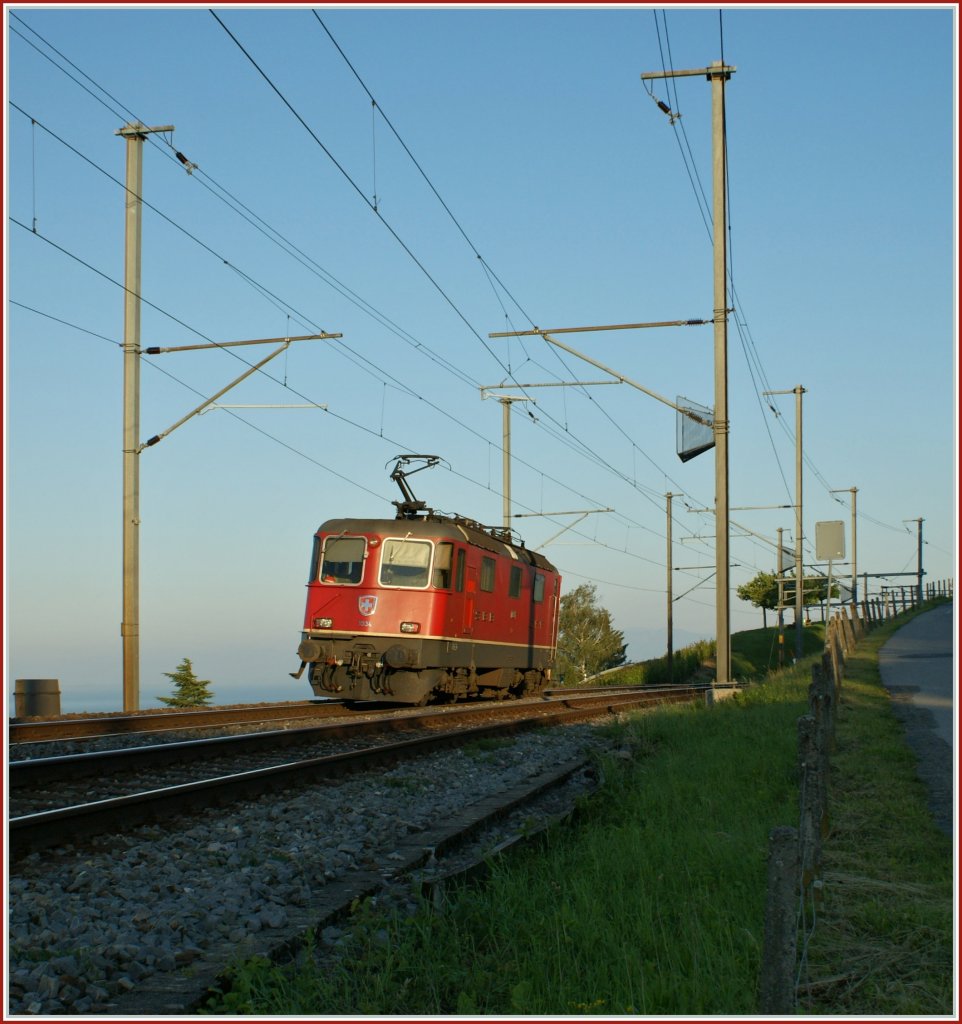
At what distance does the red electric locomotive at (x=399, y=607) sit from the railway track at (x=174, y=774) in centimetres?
383

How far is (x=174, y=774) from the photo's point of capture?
10.9 meters

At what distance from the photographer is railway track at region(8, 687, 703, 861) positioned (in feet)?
25.3

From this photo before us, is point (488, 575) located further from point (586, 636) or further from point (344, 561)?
point (586, 636)

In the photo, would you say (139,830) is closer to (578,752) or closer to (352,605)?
(578,752)

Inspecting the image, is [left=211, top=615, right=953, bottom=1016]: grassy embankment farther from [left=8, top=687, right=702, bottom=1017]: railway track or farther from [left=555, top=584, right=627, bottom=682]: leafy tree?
[left=555, top=584, right=627, bottom=682]: leafy tree

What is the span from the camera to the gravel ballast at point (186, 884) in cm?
514

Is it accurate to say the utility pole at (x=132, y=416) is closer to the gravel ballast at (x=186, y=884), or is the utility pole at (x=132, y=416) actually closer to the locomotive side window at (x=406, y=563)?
the locomotive side window at (x=406, y=563)

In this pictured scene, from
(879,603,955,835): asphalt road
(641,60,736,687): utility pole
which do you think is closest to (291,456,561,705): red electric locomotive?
(641,60,736,687): utility pole

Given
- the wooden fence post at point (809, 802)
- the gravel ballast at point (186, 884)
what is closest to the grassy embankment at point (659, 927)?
the wooden fence post at point (809, 802)

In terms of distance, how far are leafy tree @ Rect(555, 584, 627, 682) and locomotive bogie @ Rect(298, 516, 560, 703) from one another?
244ft

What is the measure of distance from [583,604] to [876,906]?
325 feet

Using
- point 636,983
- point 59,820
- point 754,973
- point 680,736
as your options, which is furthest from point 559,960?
point 680,736

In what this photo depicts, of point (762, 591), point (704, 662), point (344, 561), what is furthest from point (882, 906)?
point (762, 591)

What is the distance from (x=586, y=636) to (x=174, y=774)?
92143 mm
